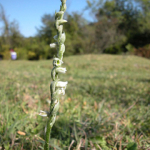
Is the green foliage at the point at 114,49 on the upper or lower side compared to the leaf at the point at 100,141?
upper

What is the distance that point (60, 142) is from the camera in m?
1.31

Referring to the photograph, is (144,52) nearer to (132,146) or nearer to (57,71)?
(132,146)

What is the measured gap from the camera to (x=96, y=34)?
24.4m

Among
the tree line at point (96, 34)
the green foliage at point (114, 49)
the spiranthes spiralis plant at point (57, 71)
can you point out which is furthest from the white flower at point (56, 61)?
the green foliage at point (114, 49)

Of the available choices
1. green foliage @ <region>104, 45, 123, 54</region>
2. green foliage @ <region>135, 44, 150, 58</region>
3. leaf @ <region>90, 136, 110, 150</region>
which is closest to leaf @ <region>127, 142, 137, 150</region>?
leaf @ <region>90, 136, 110, 150</region>

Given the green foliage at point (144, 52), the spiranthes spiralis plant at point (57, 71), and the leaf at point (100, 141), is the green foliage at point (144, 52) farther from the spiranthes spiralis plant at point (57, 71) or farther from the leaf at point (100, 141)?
the spiranthes spiralis plant at point (57, 71)

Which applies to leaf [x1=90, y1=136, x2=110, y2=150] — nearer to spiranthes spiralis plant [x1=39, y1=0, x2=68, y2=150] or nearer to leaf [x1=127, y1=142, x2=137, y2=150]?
leaf [x1=127, y1=142, x2=137, y2=150]

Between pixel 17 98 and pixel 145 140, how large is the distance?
1.85 metres

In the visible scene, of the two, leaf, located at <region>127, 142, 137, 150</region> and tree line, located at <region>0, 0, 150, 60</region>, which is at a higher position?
tree line, located at <region>0, 0, 150, 60</region>

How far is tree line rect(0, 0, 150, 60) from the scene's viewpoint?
24.1 m

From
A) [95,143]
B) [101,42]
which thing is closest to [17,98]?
[95,143]

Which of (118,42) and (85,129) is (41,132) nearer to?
(85,129)

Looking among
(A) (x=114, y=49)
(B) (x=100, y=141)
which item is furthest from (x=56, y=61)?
(A) (x=114, y=49)

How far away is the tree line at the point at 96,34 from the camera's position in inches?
949
